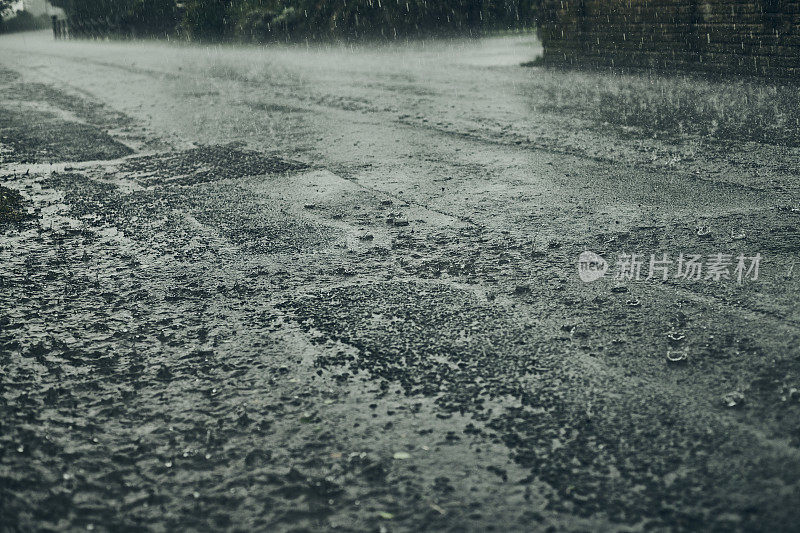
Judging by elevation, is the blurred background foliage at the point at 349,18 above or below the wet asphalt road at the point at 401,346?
above

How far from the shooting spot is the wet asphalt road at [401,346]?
91.0 inches

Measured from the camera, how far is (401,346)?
10.8 feet

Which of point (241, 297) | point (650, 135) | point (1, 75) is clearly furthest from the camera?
point (1, 75)

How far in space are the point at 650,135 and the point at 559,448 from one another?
593 cm

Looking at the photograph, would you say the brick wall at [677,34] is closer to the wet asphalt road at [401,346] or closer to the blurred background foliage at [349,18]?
the wet asphalt road at [401,346]

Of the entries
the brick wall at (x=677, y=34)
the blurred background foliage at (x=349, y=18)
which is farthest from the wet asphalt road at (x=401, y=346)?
the blurred background foliage at (x=349, y=18)

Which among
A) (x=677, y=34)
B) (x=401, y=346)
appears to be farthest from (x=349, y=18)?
(x=401, y=346)

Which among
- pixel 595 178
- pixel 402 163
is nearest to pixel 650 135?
pixel 595 178

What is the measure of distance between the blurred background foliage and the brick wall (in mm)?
8883

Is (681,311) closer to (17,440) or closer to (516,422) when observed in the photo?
(516,422)

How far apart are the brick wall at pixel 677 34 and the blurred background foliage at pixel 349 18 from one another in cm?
888

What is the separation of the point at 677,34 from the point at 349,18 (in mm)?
14754

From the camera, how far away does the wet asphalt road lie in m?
2.31

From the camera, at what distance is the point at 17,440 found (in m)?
2.66
